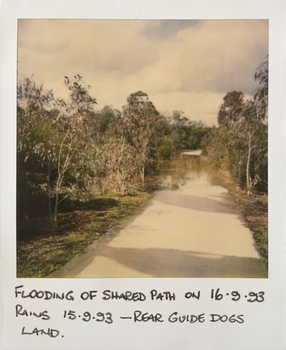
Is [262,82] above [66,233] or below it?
above

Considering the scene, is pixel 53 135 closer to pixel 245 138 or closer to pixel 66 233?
pixel 66 233

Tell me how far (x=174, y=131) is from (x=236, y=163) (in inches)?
4.7

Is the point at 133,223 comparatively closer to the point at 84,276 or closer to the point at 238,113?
the point at 84,276

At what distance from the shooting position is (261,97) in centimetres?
69

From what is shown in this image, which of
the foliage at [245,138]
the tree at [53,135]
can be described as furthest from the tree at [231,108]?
the tree at [53,135]

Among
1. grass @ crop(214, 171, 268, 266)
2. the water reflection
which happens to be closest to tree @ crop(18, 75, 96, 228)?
the water reflection

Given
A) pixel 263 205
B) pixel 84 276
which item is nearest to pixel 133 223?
pixel 84 276
